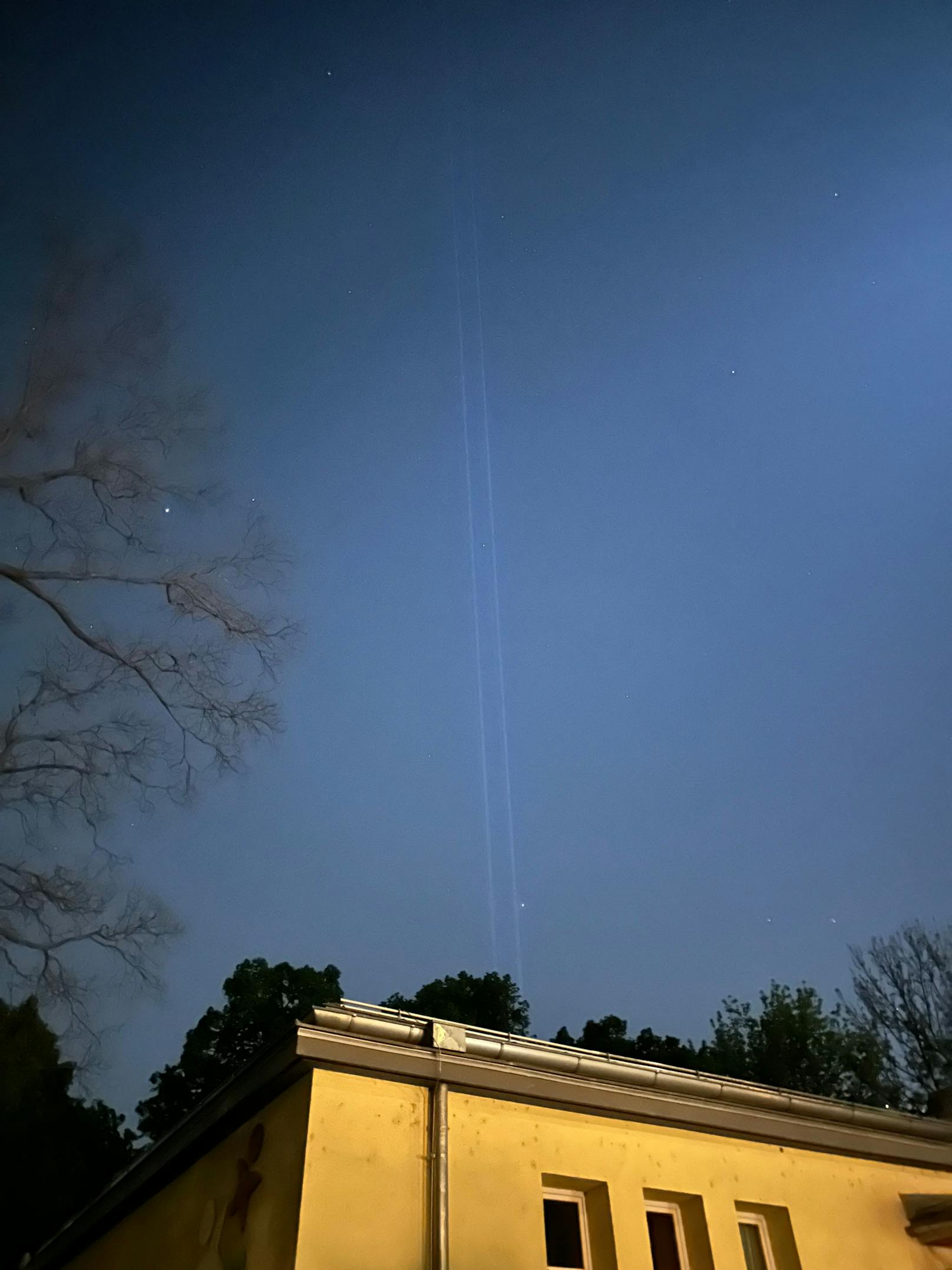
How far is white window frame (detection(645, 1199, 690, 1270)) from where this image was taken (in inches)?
285

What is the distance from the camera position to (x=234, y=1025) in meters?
26.5

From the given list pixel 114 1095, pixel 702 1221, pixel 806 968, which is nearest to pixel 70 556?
pixel 702 1221

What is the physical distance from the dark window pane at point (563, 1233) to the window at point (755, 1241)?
1.71 meters

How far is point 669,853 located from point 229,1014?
40.2m

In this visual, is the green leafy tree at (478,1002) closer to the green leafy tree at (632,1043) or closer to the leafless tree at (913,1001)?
the green leafy tree at (632,1043)

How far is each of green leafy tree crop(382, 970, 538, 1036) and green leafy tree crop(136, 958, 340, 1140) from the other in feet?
11.2

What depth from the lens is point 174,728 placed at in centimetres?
1460

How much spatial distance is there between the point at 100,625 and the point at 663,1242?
11.6 meters

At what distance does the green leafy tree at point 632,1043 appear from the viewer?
29234 millimetres

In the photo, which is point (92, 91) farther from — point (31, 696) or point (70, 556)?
point (31, 696)

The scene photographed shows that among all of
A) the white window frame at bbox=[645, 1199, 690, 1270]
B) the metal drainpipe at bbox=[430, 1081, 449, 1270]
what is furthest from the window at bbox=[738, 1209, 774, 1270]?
the metal drainpipe at bbox=[430, 1081, 449, 1270]

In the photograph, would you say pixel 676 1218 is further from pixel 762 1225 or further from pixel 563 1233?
pixel 563 1233

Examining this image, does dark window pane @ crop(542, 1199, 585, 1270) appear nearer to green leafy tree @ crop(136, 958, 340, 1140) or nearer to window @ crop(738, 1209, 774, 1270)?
window @ crop(738, 1209, 774, 1270)

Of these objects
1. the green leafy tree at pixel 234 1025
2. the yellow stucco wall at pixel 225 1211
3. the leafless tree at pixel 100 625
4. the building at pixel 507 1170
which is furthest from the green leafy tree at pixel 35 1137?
the yellow stucco wall at pixel 225 1211
